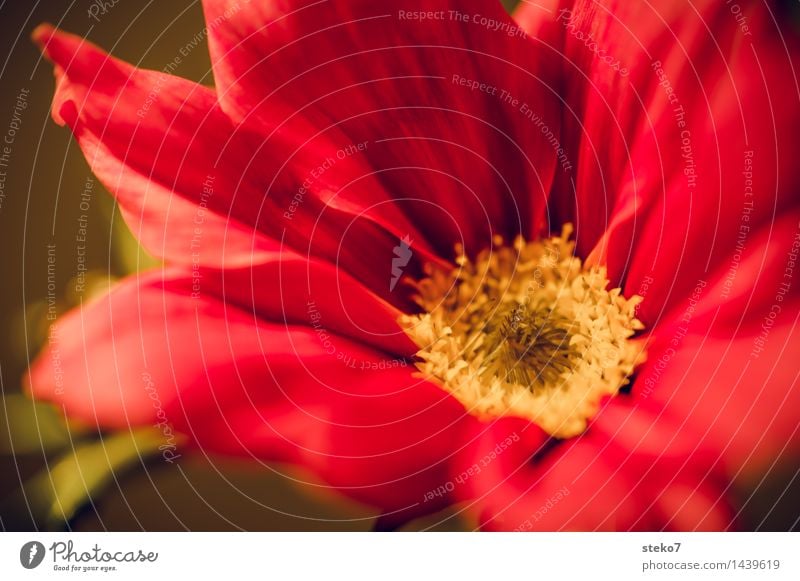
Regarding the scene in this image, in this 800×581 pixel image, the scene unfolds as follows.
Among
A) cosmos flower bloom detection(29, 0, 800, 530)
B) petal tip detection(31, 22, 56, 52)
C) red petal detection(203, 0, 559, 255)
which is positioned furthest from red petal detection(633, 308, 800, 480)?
petal tip detection(31, 22, 56, 52)

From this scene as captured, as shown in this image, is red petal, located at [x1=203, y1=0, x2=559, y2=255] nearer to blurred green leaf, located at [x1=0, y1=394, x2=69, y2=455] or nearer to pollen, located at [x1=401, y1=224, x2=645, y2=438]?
pollen, located at [x1=401, y1=224, x2=645, y2=438]

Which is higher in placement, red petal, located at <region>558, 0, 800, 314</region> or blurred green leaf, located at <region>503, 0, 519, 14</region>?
blurred green leaf, located at <region>503, 0, 519, 14</region>

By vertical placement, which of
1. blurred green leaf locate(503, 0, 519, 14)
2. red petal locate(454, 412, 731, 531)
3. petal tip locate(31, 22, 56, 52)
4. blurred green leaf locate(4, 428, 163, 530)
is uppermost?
blurred green leaf locate(503, 0, 519, 14)

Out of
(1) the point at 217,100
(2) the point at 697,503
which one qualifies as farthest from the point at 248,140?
(2) the point at 697,503

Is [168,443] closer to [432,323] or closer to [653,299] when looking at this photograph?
[432,323]

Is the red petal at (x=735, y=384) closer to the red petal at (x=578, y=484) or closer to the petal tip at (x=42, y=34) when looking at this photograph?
the red petal at (x=578, y=484)

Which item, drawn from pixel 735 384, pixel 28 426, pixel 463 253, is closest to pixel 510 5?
pixel 463 253
